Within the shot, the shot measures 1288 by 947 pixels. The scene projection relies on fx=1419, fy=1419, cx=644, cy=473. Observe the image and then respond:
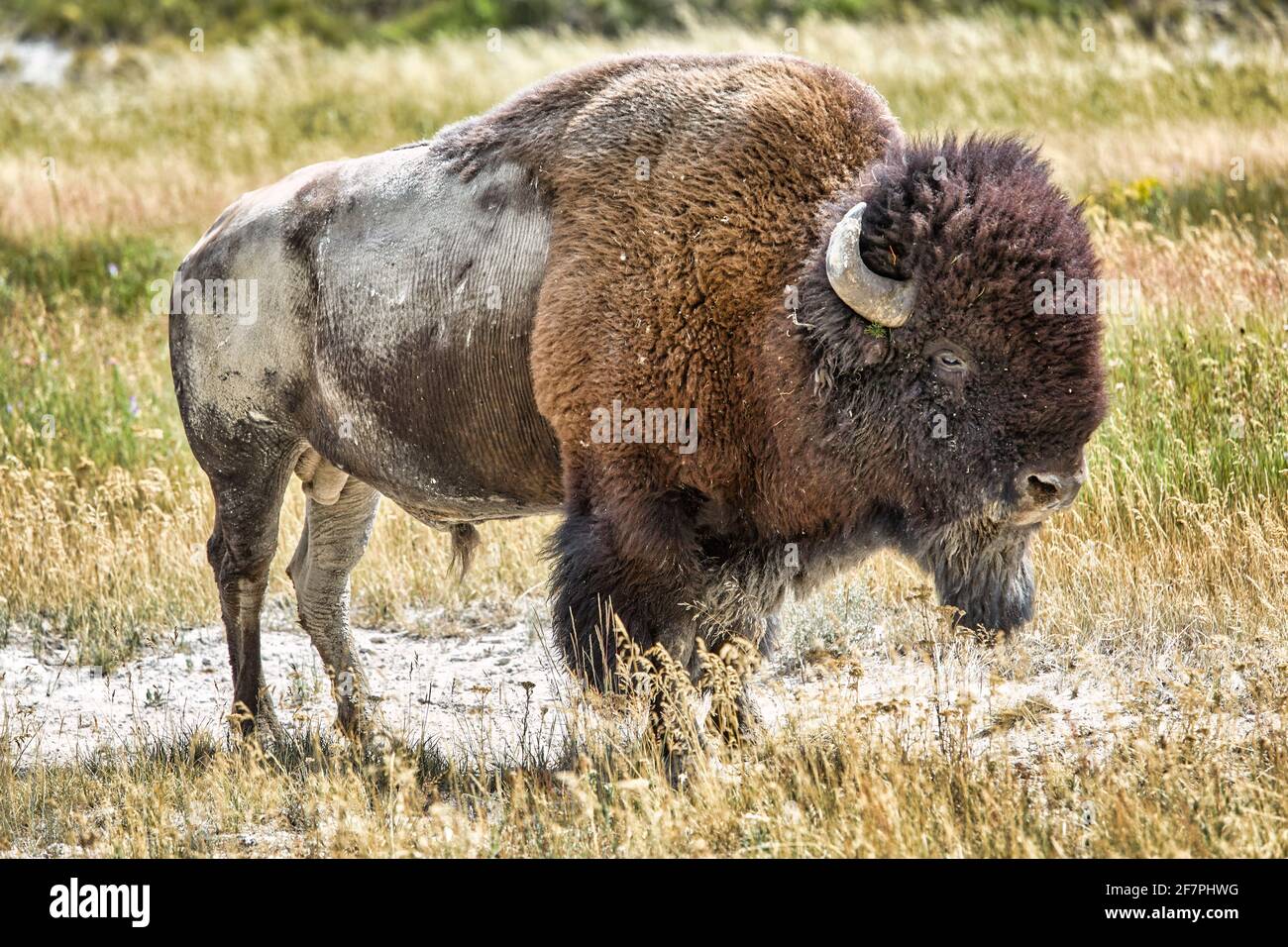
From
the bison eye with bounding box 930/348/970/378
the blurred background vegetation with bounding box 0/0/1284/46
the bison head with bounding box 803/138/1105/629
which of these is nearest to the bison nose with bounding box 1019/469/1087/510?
the bison head with bounding box 803/138/1105/629

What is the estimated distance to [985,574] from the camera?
4898 millimetres

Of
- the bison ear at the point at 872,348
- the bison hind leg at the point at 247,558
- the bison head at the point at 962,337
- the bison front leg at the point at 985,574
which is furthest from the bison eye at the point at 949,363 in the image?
the bison hind leg at the point at 247,558

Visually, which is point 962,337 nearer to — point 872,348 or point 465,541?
point 872,348

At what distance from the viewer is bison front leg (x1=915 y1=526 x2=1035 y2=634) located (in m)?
4.76

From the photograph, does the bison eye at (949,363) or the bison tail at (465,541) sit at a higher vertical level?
the bison eye at (949,363)

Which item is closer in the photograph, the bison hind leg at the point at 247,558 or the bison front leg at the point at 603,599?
the bison front leg at the point at 603,599

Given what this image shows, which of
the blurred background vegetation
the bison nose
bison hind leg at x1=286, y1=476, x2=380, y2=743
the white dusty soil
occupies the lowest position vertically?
the white dusty soil

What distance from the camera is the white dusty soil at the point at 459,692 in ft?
17.1

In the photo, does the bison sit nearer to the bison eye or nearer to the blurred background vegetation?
the bison eye

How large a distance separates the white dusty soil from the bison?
451 millimetres

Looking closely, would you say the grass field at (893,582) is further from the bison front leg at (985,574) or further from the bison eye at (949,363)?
the bison eye at (949,363)

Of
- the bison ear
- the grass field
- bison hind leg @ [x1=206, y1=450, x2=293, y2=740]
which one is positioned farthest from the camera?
bison hind leg @ [x1=206, y1=450, x2=293, y2=740]
